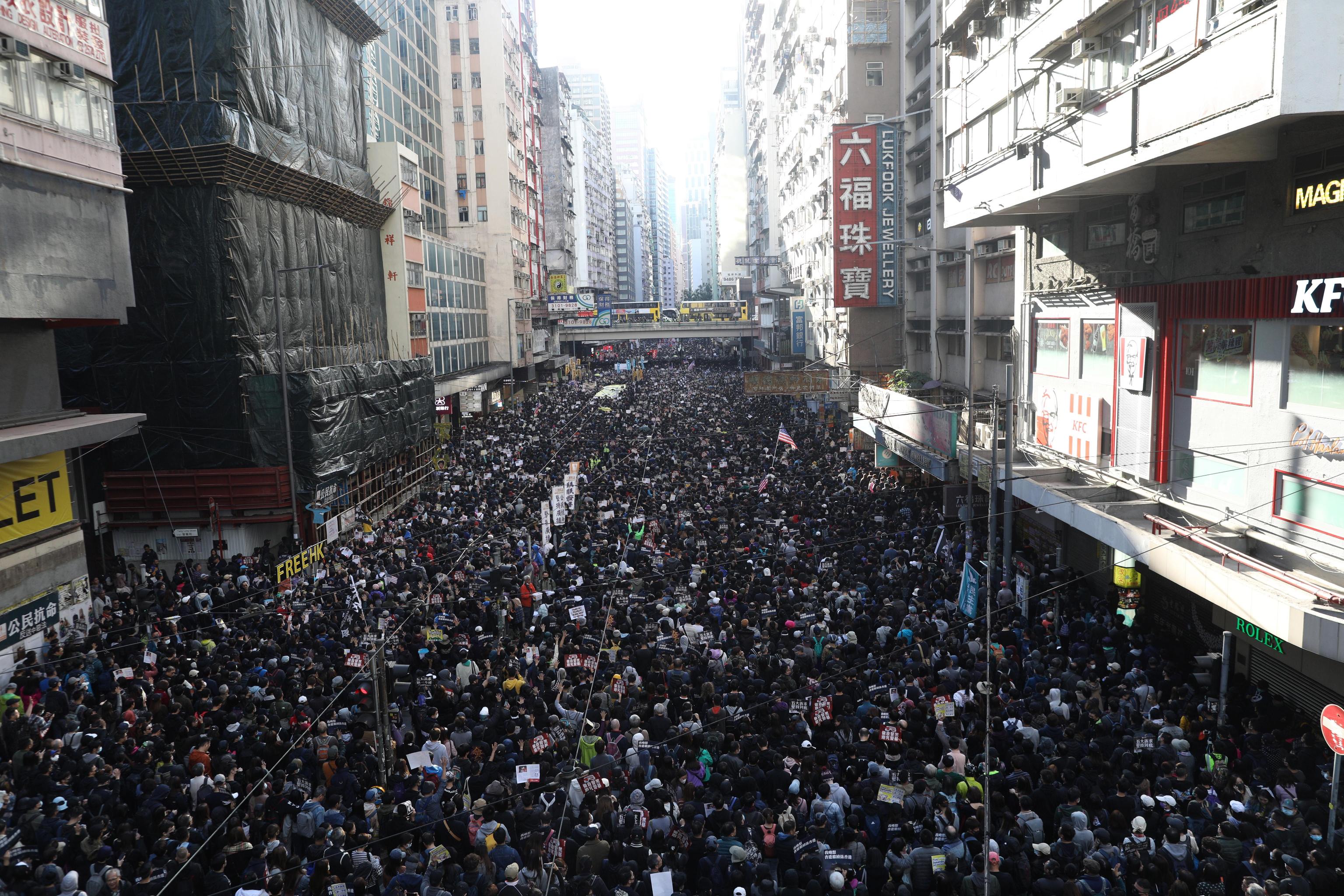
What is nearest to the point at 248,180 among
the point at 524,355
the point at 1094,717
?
the point at 1094,717

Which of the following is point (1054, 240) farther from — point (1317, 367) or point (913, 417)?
point (1317, 367)

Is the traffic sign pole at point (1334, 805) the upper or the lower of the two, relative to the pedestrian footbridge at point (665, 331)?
lower

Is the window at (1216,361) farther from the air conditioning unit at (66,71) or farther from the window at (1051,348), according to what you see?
the air conditioning unit at (66,71)

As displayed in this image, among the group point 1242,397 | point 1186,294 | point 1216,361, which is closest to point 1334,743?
point 1242,397

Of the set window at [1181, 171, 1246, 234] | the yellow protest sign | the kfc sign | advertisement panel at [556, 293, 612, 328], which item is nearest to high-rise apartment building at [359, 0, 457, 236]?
advertisement panel at [556, 293, 612, 328]

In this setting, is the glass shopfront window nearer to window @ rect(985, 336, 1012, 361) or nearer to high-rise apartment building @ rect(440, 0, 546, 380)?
window @ rect(985, 336, 1012, 361)

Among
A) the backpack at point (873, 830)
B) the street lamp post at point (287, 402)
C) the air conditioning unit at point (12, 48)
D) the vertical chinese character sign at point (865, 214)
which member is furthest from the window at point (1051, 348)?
the air conditioning unit at point (12, 48)
